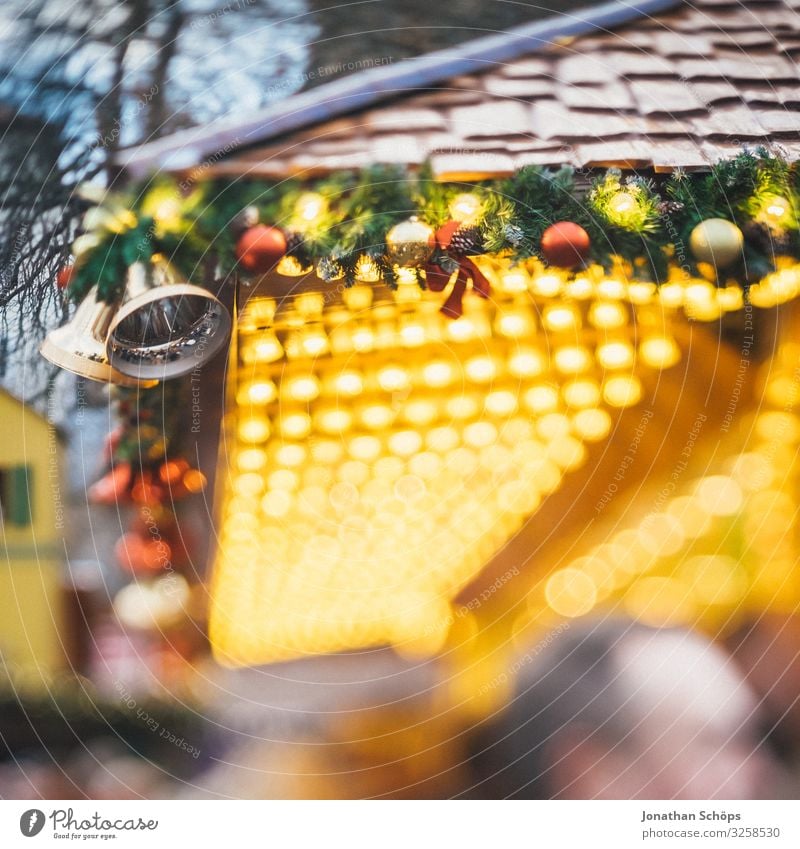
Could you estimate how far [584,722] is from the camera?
2.74 feet

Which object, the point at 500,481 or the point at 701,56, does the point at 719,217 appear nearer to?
the point at 701,56

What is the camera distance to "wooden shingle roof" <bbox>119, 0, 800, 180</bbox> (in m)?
0.84

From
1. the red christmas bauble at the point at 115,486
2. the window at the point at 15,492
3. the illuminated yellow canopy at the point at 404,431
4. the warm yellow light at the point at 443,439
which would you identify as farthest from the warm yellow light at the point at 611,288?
the window at the point at 15,492

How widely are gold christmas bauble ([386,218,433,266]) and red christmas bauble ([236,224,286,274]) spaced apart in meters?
0.11

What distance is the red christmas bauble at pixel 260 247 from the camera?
0.81 meters

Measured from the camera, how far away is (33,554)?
0.84m

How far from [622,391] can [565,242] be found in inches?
7.1

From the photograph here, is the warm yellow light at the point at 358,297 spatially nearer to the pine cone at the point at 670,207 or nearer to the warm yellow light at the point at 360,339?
the warm yellow light at the point at 360,339

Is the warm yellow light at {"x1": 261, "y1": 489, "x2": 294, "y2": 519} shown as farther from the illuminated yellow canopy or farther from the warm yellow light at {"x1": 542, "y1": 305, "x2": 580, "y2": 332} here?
the warm yellow light at {"x1": 542, "y1": 305, "x2": 580, "y2": 332}

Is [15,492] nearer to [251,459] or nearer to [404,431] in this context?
[251,459]

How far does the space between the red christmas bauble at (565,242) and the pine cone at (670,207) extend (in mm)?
83

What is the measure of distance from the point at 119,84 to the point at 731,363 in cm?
75

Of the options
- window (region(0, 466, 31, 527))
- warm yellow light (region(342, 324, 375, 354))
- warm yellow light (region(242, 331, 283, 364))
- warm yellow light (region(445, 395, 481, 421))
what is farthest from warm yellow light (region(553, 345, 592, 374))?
window (region(0, 466, 31, 527))
